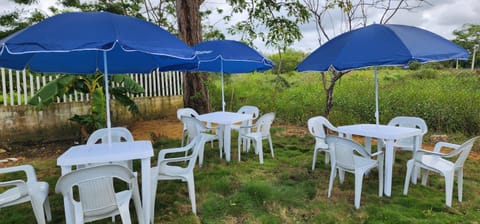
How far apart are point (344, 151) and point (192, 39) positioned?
5.73 meters

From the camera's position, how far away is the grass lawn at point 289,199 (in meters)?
3.22

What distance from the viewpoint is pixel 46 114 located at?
7.19m

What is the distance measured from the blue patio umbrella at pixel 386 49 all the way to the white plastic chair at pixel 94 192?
8.60 feet

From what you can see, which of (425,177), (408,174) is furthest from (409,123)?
(408,174)

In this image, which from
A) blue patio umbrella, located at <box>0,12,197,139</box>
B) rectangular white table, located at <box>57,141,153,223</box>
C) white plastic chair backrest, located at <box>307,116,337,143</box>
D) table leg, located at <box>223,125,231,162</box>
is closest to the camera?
blue patio umbrella, located at <box>0,12,197,139</box>

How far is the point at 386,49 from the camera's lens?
3.37 metres

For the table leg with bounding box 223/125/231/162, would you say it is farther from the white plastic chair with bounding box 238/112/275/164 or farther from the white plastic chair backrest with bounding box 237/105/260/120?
the white plastic chair backrest with bounding box 237/105/260/120

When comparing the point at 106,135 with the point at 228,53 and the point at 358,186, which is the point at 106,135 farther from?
the point at 358,186

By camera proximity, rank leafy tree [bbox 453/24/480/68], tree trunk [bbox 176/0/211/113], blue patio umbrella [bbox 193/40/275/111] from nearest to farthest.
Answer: blue patio umbrella [bbox 193/40/275/111], tree trunk [bbox 176/0/211/113], leafy tree [bbox 453/24/480/68]

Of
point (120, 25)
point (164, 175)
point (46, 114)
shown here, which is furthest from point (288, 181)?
point (46, 114)

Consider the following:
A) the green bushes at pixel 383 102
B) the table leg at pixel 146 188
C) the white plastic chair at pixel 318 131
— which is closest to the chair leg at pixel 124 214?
the table leg at pixel 146 188

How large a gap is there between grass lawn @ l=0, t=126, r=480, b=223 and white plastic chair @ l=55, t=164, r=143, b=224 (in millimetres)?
905

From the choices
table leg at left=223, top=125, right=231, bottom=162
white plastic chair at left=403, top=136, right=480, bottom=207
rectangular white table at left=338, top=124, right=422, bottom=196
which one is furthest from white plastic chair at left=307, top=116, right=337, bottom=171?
table leg at left=223, top=125, right=231, bottom=162

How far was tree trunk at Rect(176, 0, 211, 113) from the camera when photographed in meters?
8.05
